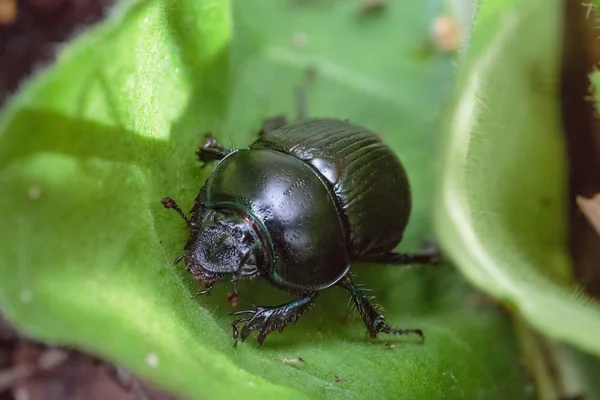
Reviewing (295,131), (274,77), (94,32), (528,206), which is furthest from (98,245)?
(528,206)

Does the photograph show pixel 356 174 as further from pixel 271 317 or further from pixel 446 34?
pixel 446 34

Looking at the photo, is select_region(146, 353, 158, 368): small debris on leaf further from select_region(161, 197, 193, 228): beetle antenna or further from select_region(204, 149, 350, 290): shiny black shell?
select_region(204, 149, 350, 290): shiny black shell

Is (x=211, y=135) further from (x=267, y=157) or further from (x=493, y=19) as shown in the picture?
(x=493, y=19)

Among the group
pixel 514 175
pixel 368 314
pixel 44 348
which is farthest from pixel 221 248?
pixel 44 348

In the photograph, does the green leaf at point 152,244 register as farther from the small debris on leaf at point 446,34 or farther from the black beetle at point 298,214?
the small debris on leaf at point 446,34

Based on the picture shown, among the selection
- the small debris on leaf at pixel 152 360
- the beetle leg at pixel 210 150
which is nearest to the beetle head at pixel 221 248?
the beetle leg at pixel 210 150

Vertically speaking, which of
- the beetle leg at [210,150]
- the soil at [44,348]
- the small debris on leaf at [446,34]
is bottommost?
the soil at [44,348]
